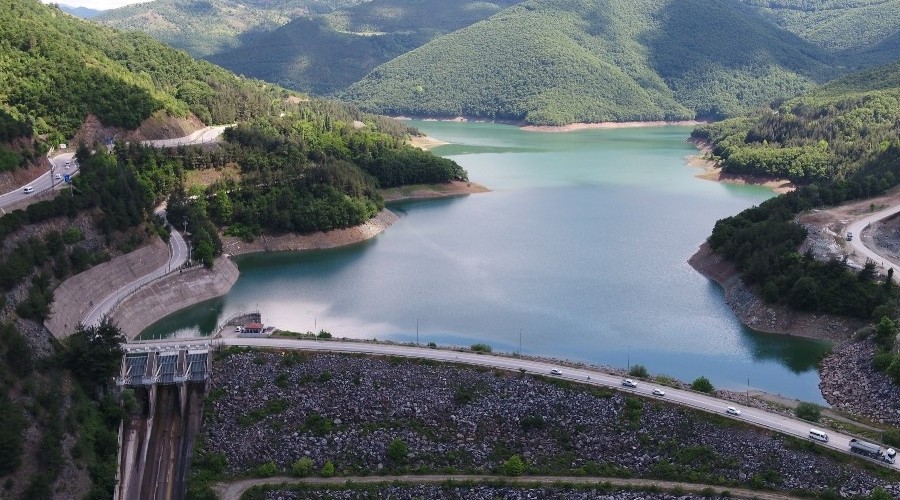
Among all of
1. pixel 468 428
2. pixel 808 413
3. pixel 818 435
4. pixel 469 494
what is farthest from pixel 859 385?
pixel 469 494

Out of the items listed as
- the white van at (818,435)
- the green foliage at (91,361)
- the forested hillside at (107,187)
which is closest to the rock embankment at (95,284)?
the forested hillside at (107,187)

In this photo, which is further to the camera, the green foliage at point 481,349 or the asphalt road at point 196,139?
the asphalt road at point 196,139

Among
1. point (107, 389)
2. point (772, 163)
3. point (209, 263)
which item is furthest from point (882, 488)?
point (772, 163)

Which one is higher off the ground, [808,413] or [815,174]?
[815,174]

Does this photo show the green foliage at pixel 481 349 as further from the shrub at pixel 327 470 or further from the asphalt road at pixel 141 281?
the asphalt road at pixel 141 281

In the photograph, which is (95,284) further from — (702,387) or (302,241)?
(702,387)

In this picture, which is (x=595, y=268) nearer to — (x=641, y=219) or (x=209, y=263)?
(x=641, y=219)
